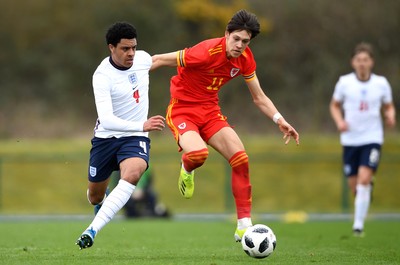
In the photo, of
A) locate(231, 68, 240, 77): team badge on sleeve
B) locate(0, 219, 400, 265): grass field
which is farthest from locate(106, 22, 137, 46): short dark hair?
locate(0, 219, 400, 265): grass field

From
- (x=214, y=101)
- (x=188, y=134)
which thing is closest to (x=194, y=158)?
(x=188, y=134)

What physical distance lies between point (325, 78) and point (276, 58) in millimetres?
2941

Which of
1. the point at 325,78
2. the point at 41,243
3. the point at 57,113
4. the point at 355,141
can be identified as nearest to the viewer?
the point at 41,243

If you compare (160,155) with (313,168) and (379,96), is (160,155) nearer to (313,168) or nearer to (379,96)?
(313,168)

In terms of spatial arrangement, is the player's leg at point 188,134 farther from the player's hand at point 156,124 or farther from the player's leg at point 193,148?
the player's hand at point 156,124

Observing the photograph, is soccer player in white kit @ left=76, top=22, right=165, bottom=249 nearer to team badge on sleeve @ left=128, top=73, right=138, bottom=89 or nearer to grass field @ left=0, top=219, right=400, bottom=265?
team badge on sleeve @ left=128, top=73, right=138, bottom=89

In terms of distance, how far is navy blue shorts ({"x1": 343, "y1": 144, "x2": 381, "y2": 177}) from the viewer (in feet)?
41.0

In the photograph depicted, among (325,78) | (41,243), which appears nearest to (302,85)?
(325,78)

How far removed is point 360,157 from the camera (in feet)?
41.8

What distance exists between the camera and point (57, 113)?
99.1 ft

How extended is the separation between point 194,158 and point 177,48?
22.0 m

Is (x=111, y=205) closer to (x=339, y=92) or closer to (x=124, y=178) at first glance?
(x=124, y=178)

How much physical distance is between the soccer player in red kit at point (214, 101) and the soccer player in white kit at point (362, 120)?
11.5 feet

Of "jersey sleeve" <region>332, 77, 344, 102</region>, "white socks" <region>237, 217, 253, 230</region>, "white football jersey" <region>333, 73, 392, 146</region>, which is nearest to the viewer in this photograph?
"white socks" <region>237, 217, 253, 230</region>
